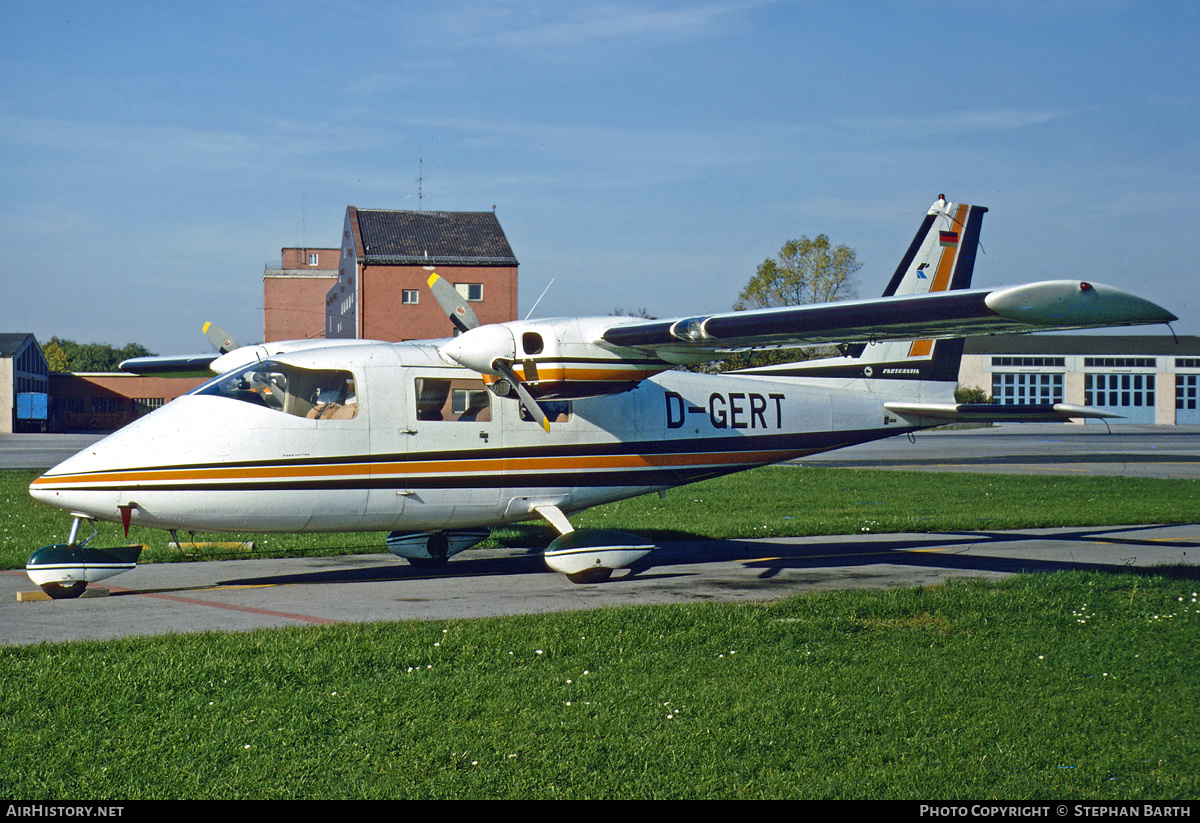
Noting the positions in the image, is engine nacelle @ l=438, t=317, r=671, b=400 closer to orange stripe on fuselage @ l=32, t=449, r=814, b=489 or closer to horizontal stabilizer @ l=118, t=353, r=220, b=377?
orange stripe on fuselage @ l=32, t=449, r=814, b=489

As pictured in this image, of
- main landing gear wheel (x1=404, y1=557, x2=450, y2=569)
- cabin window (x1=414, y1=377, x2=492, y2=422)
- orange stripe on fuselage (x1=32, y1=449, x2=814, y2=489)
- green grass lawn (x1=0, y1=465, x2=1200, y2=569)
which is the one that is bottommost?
green grass lawn (x1=0, y1=465, x2=1200, y2=569)

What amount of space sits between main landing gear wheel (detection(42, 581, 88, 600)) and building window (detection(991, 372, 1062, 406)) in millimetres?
75520

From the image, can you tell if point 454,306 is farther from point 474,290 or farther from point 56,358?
point 56,358

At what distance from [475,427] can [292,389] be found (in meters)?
2.27

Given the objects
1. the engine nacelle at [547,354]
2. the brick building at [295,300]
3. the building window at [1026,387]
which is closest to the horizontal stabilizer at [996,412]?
the engine nacelle at [547,354]

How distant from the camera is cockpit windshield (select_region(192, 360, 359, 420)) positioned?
462 inches

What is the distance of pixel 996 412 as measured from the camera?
1447 centimetres

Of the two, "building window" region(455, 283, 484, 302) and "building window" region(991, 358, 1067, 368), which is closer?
"building window" region(455, 283, 484, 302)

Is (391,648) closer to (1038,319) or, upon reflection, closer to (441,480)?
(441,480)

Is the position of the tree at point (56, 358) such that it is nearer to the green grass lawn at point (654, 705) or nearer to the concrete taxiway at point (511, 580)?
the concrete taxiway at point (511, 580)

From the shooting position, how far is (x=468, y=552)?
16.0 m

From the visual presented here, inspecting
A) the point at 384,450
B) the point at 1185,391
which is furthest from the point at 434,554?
the point at 1185,391

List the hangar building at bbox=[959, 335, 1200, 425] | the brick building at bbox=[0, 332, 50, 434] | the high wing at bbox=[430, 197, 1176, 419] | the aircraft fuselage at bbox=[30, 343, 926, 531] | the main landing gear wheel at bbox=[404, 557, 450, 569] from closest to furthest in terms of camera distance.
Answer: the high wing at bbox=[430, 197, 1176, 419], the aircraft fuselage at bbox=[30, 343, 926, 531], the main landing gear wheel at bbox=[404, 557, 450, 569], the brick building at bbox=[0, 332, 50, 434], the hangar building at bbox=[959, 335, 1200, 425]

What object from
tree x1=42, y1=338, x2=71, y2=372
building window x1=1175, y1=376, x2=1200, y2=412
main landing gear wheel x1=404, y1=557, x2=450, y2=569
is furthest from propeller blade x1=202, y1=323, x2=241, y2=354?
tree x1=42, y1=338, x2=71, y2=372
